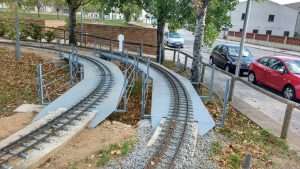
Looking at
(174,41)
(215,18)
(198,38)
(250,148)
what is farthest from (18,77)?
(174,41)

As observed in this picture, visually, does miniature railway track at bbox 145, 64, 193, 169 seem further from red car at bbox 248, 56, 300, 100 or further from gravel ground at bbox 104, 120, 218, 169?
red car at bbox 248, 56, 300, 100

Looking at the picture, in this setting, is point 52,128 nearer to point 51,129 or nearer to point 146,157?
point 51,129

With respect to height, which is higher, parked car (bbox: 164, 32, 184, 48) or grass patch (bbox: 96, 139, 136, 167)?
parked car (bbox: 164, 32, 184, 48)

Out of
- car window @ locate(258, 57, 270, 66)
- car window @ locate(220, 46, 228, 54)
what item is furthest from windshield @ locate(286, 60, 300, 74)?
car window @ locate(220, 46, 228, 54)

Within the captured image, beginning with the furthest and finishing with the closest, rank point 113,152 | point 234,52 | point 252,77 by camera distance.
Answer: point 234,52
point 252,77
point 113,152

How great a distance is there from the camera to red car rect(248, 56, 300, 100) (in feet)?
40.5

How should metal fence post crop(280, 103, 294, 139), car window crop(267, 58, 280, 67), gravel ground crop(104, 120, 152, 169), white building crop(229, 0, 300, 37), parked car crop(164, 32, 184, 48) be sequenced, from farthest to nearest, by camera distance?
white building crop(229, 0, 300, 37)
parked car crop(164, 32, 184, 48)
car window crop(267, 58, 280, 67)
metal fence post crop(280, 103, 294, 139)
gravel ground crop(104, 120, 152, 169)

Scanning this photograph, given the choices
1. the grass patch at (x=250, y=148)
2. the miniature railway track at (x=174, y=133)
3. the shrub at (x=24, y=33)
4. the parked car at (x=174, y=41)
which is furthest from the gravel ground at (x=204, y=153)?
the parked car at (x=174, y=41)

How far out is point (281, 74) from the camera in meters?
13.1

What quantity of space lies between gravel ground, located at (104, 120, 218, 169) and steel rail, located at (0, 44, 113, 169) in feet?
5.45

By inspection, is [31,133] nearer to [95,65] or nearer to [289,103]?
[289,103]

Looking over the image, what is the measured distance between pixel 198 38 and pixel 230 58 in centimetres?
740

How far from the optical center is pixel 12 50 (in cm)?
1886

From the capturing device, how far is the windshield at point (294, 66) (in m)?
12.7
